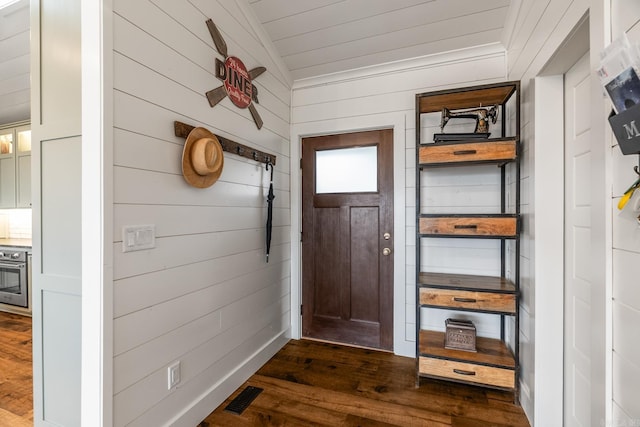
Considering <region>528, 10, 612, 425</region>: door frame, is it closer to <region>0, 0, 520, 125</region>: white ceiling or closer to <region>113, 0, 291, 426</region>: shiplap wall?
<region>0, 0, 520, 125</region>: white ceiling

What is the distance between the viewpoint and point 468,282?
2107 mm

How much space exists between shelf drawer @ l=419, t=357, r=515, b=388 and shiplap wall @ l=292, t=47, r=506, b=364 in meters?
0.48

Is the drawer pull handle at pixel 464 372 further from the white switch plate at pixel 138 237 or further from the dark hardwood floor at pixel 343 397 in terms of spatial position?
the white switch plate at pixel 138 237

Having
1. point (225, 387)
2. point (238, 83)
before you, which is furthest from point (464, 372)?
point (238, 83)

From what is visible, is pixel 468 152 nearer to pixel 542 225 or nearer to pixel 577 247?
pixel 542 225

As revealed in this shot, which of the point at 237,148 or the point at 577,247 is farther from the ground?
the point at 237,148

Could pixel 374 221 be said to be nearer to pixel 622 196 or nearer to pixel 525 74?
pixel 525 74

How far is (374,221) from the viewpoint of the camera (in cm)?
270

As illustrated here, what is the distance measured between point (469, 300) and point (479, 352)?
16.5 inches

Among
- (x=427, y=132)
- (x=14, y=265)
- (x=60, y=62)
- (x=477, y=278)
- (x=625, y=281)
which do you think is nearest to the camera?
(x=625, y=281)

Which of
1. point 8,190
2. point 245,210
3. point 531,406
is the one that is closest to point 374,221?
point 245,210

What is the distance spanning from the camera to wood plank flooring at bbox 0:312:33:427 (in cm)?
180

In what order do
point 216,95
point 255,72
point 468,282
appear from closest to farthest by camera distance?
point 216,95, point 468,282, point 255,72

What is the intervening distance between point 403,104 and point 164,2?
6.17 ft
